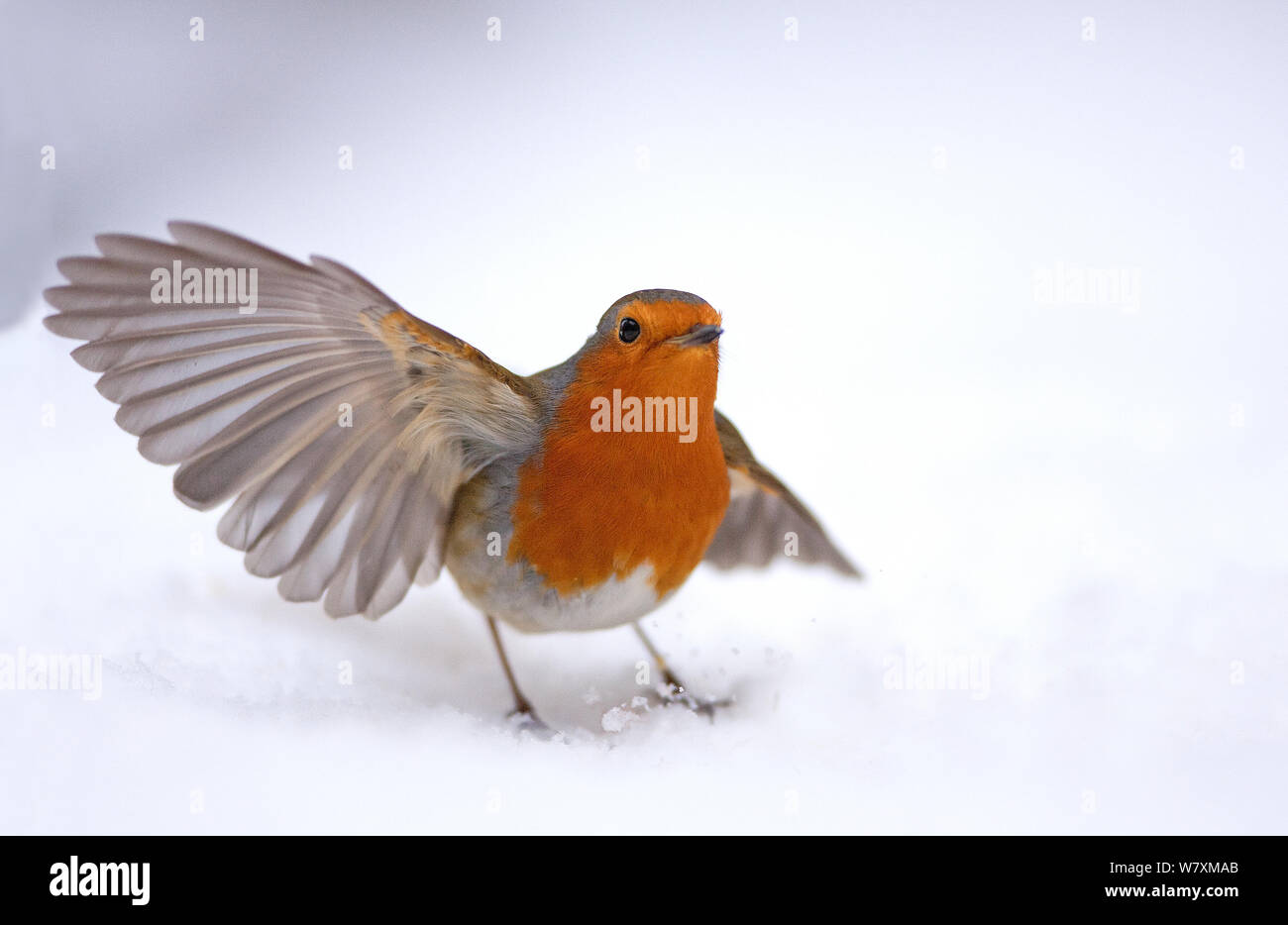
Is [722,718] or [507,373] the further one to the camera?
[722,718]

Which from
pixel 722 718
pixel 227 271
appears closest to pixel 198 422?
pixel 227 271

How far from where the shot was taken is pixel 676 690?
3.09 m

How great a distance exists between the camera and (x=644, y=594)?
2.64m

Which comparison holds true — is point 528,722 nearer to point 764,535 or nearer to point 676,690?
point 676,690

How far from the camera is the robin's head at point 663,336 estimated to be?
7.94 ft

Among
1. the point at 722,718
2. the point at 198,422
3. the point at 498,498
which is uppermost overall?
the point at 198,422

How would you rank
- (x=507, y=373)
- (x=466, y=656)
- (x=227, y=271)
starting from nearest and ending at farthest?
(x=227, y=271) < (x=507, y=373) < (x=466, y=656)

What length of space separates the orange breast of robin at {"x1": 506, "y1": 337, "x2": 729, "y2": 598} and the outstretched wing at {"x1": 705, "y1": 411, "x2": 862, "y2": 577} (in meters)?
0.70

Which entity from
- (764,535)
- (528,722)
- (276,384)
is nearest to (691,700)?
(528,722)

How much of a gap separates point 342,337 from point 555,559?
0.69 m

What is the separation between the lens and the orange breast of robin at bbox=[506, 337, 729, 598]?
251 cm

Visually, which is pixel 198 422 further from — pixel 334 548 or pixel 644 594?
pixel 644 594

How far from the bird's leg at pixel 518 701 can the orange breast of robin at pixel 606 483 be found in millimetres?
481

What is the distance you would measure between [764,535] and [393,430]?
1316 mm
